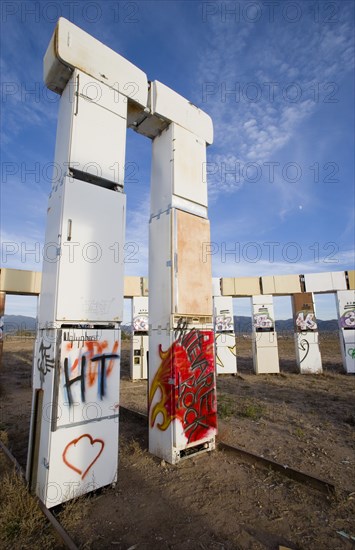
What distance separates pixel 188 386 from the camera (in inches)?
207

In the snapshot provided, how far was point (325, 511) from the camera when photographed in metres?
3.54

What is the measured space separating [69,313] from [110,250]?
3.66ft

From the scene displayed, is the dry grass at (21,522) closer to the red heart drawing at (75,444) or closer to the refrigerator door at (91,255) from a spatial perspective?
the red heart drawing at (75,444)

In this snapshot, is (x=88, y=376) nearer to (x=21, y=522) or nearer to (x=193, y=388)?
(x=21, y=522)

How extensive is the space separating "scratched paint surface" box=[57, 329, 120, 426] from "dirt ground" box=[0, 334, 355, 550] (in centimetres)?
100

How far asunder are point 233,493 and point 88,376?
95.5 inches

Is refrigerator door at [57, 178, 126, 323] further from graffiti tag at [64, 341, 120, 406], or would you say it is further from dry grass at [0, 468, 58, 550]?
dry grass at [0, 468, 58, 550]

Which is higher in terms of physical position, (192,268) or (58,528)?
(192,268)

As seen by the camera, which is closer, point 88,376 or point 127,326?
point 88,376

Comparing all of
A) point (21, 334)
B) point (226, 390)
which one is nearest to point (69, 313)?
point (226, 390)

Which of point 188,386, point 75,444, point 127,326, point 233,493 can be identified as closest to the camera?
point 75,444

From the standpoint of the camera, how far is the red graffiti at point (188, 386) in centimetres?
507

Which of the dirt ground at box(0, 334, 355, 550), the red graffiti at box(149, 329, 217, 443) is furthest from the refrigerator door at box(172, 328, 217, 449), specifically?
the dirt ground at box(0, 334, 355, 550)

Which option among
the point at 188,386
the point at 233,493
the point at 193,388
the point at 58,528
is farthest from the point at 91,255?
the point at 233,493
